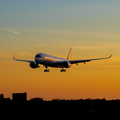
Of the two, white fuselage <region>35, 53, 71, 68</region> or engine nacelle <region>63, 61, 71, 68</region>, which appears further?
engine nacelle <region>63, 61, 71, 68</region>

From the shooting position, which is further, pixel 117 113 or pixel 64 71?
pixel 117 113

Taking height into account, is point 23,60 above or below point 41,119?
above

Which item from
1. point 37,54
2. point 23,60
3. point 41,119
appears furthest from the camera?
point 41,119

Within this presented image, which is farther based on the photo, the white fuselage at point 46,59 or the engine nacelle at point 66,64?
the engine nacelle at point 66,64

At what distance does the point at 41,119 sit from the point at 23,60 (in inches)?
1470

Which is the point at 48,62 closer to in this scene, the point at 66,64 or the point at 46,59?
the point at 46,59

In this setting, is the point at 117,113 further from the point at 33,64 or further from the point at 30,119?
the point at 33,64

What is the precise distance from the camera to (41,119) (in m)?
189

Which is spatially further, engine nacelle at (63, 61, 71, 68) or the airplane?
engine nacelle at (63, 61, 71, 68)

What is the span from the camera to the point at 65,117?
195125 mm

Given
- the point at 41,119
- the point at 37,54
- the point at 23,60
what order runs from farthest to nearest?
1. the point at 41,119
2. the point at 23,60
3. the point at 37,54

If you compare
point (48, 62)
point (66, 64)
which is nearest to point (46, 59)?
point (48, 62)

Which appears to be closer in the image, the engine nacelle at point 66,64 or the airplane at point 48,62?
the airplane at point 48,62

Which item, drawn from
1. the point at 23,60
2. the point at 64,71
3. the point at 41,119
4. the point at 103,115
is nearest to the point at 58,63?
the point at 64,71
